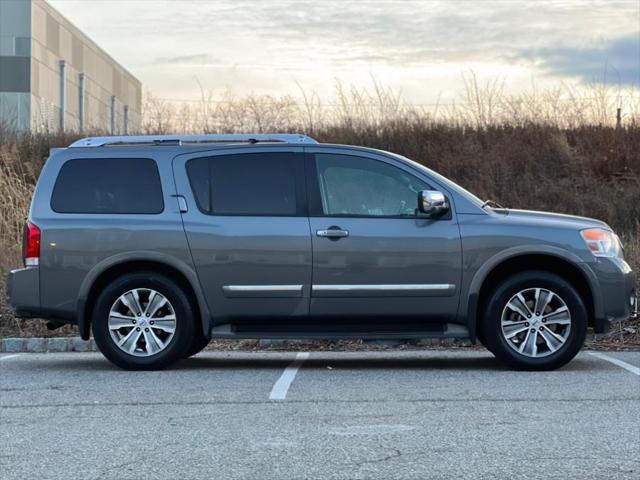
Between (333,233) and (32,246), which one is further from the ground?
(333,233)

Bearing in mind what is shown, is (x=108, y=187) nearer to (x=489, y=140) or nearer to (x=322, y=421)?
(x=322, y=421)

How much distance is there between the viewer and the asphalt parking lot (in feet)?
19.4

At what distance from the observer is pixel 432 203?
9.50m

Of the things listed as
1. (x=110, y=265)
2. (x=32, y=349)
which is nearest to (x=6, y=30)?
(x=32, y=349)

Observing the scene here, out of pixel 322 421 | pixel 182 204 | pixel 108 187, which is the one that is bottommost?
pixel 322 421

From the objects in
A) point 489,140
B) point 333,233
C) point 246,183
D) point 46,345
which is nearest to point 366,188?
point 333,233

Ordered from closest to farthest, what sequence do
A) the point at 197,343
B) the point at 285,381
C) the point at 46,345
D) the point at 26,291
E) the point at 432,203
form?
1. the point at 285,381
2. the point at 432,203
3. the point at 26,291
4. the point at 197,343
5. the point at 46,345

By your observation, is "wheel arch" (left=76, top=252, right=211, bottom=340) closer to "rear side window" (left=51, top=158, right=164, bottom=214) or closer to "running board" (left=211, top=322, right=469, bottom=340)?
"running board" (left=211, top=322, right=469, bottom=340)

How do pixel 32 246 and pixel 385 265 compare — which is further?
pixel 32 246

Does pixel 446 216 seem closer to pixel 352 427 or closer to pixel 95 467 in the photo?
pixel 352 427

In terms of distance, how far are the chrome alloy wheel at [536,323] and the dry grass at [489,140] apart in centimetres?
1125

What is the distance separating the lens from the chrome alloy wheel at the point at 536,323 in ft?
31.3

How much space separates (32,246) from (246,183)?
1.91m

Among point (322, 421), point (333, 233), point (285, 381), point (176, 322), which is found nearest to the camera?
point (322, 421)
